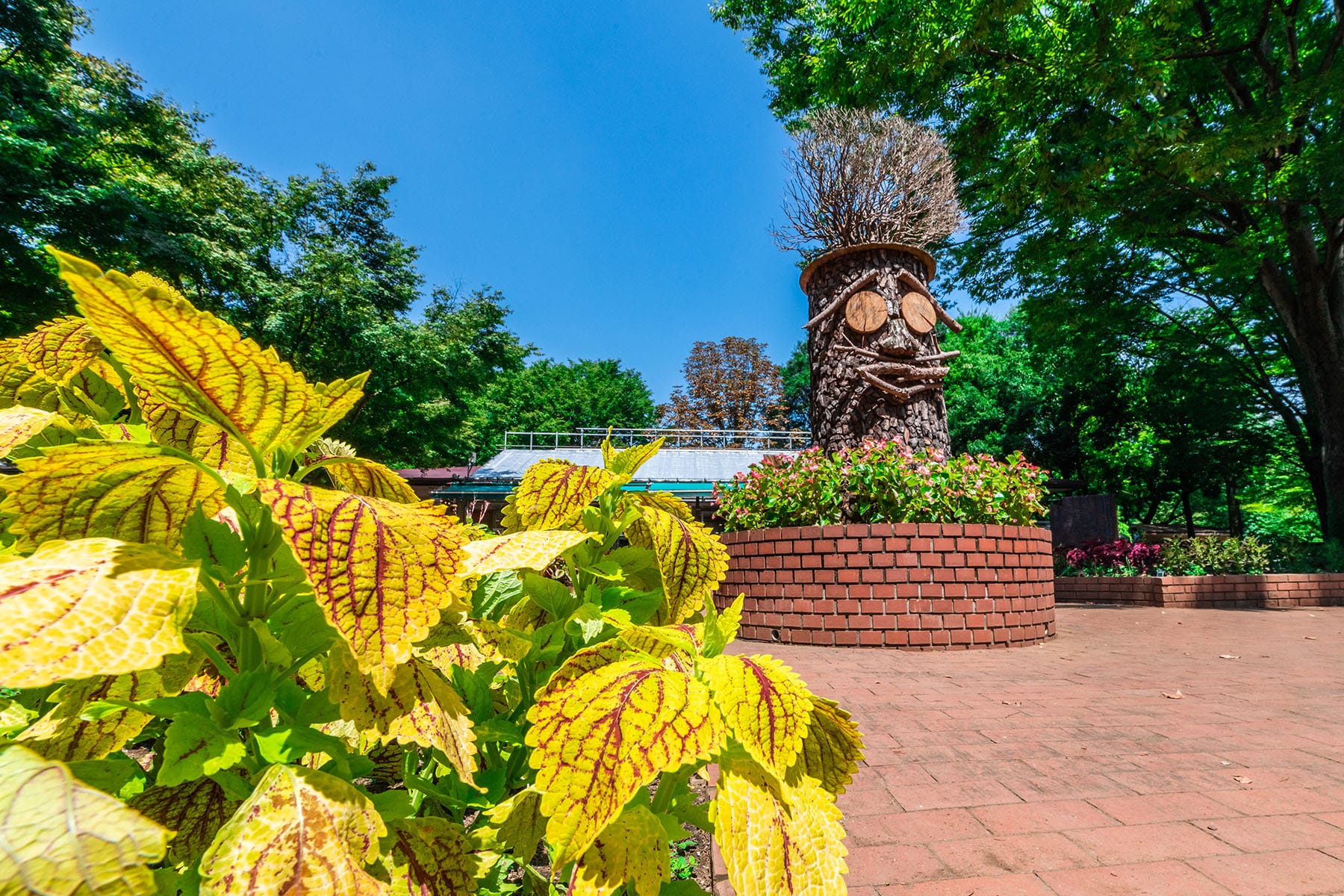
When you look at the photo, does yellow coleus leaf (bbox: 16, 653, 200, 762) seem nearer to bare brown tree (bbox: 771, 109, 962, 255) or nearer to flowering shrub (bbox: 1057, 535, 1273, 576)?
bare brown tree (bbox: 771, 109, 962, 255)

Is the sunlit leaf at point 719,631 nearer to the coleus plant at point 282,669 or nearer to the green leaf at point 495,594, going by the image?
the coleus plant at point 282,669

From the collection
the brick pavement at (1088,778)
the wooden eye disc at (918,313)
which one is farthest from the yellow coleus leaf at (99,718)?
the wooden eye disc at (918,313)

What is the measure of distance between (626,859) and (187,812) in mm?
446

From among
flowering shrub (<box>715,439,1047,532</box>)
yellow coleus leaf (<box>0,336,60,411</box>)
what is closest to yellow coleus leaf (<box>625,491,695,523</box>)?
yellow coleus leaf (<box>0,336,60,411</box>)

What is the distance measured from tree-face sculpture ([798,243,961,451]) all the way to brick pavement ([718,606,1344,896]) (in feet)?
9.45

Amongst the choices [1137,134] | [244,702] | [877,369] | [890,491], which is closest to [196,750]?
[244,702]

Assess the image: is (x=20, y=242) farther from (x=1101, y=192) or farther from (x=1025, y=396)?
(x=1025, y=396)

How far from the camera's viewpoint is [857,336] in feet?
22.8

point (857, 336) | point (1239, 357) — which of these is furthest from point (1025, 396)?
point (857, 336)

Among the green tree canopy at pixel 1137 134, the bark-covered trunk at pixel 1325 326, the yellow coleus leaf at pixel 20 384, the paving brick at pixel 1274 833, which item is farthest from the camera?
the bark-covered trunk at pixel 1325 326

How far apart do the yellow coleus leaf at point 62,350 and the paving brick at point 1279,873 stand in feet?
8.11

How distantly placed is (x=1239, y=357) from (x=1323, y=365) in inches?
258

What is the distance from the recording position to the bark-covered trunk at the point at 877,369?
22.3ft

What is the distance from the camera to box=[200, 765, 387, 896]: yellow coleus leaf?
1.56ft
